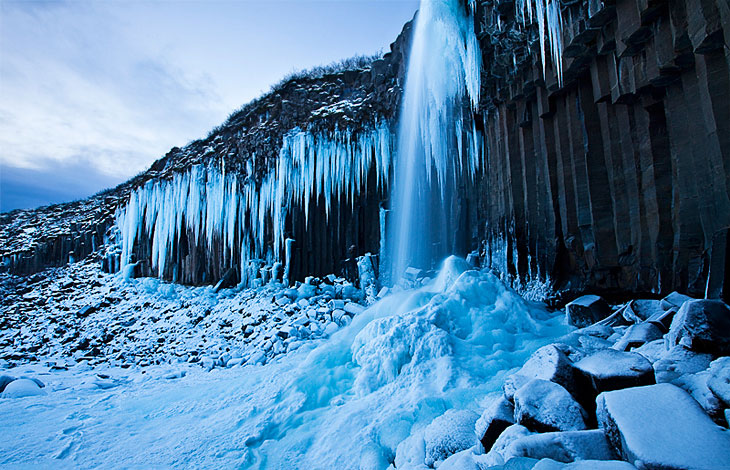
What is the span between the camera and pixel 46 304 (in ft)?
63.7

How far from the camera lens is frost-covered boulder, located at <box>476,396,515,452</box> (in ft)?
7.93

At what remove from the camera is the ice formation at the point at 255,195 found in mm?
13555

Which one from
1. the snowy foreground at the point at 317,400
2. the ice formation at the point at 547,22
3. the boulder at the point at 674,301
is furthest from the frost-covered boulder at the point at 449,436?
the ice formation at the point at 547,22

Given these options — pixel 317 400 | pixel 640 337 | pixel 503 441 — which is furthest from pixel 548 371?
pixel 317 400

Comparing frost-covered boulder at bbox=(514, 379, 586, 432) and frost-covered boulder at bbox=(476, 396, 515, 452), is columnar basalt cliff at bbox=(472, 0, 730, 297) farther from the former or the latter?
frost-covered boulder at bbox=(476, 396, 515, 452)

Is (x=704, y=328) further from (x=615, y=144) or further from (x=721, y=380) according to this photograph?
(x=615, y=144)

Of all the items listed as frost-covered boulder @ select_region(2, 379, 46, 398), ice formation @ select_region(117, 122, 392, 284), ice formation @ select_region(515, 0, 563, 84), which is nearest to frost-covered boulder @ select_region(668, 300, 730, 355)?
ice formation @ select_region(515, 0, 563, 84)

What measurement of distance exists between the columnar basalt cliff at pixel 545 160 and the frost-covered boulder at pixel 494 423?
10.4 feet

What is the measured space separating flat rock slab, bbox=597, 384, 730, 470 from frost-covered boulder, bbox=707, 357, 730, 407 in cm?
16

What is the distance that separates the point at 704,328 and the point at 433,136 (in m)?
9.52

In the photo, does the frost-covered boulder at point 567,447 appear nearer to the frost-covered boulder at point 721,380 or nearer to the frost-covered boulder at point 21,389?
the frost-covered boulder at point 721,380

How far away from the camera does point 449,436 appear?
2.66m

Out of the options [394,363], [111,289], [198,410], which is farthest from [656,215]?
[111,289]

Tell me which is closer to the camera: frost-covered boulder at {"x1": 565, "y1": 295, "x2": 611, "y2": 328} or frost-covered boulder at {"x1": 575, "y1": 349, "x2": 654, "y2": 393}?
frost-covered boulder at {"x1": 575, "y1": 349, "x2": 654, "y2": 393}
